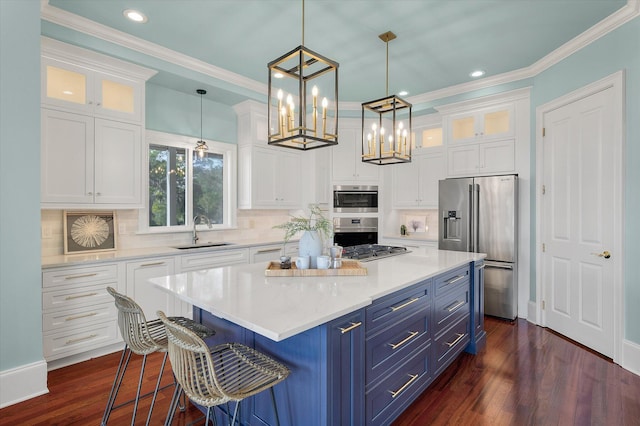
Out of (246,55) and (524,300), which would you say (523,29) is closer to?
(246,55)

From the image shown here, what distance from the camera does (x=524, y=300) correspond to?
3992 mm

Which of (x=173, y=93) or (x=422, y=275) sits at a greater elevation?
A: (x=173, y=93)

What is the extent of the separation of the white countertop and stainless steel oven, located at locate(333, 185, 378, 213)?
2.68 m

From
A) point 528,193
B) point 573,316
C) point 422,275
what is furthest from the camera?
point 528,193

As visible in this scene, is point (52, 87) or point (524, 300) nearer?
point (52, 87)

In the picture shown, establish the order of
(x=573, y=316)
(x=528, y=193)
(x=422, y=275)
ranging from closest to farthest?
(x=422, y=275)
(x=573, y=316)
(x=528, y=193)

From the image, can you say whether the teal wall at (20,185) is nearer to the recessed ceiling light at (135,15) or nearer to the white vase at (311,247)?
the recessed ceiling light at (135,15)

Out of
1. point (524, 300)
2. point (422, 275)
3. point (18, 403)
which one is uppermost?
point (422, 275)

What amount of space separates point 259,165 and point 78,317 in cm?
264

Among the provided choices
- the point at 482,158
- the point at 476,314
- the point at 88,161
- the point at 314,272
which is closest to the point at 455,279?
the point at 476,314

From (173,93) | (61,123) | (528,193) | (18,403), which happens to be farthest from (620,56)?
(18,403)

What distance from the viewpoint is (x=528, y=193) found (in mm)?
3914

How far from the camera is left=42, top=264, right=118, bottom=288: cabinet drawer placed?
2.67 metres

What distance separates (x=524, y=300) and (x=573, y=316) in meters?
0.64
